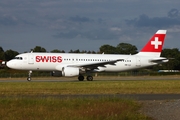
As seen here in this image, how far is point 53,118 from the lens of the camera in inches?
529

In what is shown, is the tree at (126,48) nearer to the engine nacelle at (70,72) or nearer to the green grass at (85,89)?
the engine nacelle at (70,72)

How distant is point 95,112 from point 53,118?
1972 millimetres

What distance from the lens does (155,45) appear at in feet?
175

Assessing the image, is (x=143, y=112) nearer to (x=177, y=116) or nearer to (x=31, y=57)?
(x=177, y=116)

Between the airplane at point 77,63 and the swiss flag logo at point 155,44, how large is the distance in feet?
3.52

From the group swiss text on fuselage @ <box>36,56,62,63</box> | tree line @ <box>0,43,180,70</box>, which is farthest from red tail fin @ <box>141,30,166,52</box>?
tree line @ <box>0,43,180,70</box>

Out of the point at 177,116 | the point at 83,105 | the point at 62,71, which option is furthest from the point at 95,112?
the point at 62,71

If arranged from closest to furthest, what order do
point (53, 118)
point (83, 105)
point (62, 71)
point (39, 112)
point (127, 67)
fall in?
point (53, 118)
point (39, 112)
point (83, 105)
point (62, 71)
point (127, 67)

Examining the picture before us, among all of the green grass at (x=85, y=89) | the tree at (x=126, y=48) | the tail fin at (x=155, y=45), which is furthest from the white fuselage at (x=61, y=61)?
the tree at (x=126, y=48)

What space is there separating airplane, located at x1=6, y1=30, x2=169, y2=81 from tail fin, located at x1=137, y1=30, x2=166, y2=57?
2.06 ft

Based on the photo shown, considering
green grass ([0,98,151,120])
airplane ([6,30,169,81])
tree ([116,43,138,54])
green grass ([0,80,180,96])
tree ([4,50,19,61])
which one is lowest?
green grass ([0,98,151,120])

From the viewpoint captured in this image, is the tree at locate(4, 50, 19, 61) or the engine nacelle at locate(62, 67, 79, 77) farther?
the tree at locate(4, 50, 19, 61)

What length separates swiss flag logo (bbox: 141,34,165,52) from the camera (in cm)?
5309

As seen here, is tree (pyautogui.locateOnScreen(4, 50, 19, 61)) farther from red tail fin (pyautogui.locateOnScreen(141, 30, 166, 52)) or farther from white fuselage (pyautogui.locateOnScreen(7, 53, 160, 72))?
white fuselage (pyautogui.locateOnScreen(7, 53, 160, 72))
